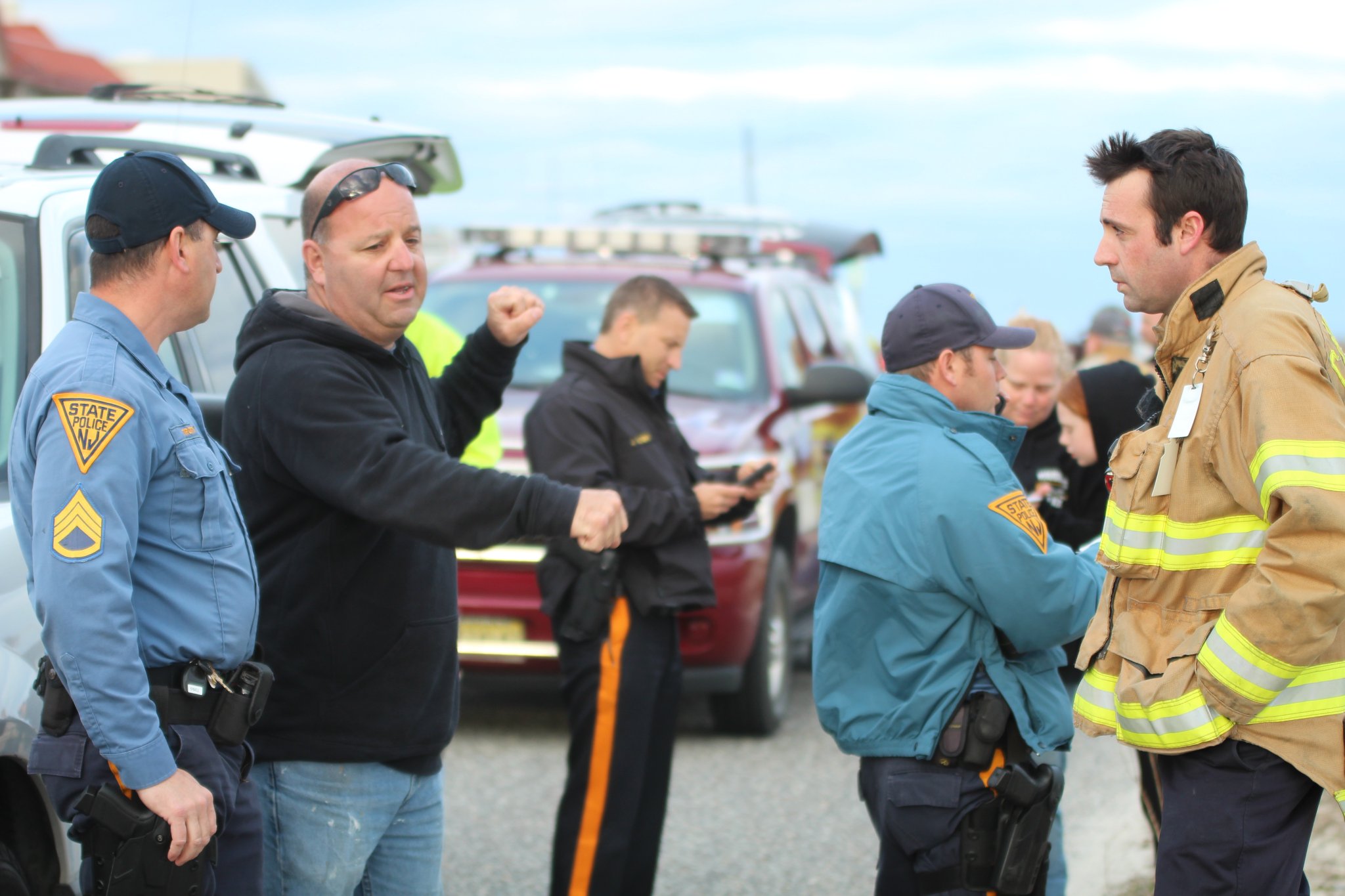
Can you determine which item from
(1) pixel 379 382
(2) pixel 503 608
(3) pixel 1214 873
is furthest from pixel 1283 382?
(2) pixel 503 608

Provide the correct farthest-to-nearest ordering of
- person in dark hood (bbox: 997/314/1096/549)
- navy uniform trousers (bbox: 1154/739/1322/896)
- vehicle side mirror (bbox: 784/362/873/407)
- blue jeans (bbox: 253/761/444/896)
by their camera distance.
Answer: vehicle side mirror (bbox: 784/362/873/407) < person in dark hood (bbox: 997/314/1096/549) < blue jeans (bbox: 253/761/444/896) < navy uniform trousers (bbox: 1154/739/1322/896)

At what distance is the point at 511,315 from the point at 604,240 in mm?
4891

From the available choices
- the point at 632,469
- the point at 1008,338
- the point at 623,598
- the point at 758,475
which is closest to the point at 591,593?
the point at 623,598

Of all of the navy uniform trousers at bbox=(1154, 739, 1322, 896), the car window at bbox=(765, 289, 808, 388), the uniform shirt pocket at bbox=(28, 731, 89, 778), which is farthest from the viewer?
the car window at bbox=(765, 289, 808, 388)

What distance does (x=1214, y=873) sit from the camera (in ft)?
8.80

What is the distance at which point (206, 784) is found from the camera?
2.54 meters

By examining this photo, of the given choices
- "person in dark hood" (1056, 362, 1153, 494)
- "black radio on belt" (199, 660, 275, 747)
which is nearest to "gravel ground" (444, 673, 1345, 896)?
"person in dark hood" (1056, 362, 1153, 494)

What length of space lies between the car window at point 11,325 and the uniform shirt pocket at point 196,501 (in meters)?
0.88

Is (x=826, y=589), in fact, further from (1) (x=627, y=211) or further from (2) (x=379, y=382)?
(1) (x=627, y=211)

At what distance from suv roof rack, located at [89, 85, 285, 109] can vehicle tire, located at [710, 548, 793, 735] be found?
10.4 ft

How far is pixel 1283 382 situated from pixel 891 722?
1.19 m

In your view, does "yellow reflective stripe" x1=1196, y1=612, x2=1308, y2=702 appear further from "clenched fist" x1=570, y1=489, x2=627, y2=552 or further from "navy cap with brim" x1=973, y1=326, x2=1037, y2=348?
"clenched fist" x1=570, y1=489, x2=627, y2=552

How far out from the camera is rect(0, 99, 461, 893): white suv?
2.95 metres

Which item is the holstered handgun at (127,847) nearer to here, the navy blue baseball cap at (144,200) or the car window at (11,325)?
the navy blue baseball cap at (144,200)
